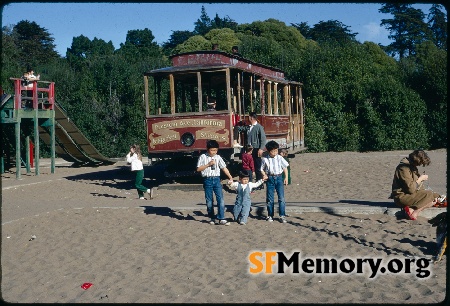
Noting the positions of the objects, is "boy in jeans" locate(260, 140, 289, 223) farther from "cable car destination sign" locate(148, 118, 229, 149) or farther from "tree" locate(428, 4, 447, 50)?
"tree" locate(428, 4, 447, 50)

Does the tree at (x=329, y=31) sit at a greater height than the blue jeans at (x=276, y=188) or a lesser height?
greater

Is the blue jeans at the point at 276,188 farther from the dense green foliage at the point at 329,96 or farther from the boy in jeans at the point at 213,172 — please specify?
the dense green foliage at the point at 329,96

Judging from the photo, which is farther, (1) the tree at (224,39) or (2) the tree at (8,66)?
(1) the tree at (224,39)

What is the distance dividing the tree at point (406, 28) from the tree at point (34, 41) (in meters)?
31.8

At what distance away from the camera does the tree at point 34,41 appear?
54.8 m

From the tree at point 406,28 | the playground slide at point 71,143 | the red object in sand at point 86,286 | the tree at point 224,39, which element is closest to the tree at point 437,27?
the tree at point 406,28

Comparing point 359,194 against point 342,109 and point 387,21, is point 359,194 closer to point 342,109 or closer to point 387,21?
point 342,109

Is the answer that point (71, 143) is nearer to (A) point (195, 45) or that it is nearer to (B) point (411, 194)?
(B) point (411, 194)

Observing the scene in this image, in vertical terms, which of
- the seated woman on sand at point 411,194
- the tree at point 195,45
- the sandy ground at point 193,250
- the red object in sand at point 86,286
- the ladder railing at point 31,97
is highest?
the tree at point 195,45

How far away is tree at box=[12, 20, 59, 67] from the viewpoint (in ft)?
180

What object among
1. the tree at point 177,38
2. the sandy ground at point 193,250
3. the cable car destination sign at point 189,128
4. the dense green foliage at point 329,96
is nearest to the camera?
the sandy ground at point 193,250

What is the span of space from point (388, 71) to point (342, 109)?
5161 mm

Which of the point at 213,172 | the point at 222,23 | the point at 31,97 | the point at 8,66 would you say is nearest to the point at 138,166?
the point at 213,172

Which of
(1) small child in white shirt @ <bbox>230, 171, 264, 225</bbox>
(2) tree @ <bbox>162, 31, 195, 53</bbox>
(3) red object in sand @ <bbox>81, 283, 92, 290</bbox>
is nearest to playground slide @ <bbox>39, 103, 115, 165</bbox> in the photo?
(1) small child in white shirt @ <bbox>230, 171, 264, 225</bbox>
